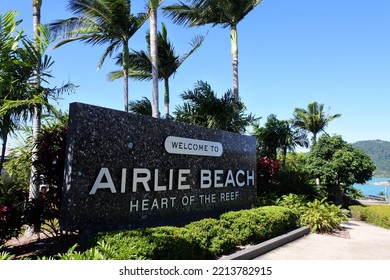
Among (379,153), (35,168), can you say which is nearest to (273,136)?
(35,168)

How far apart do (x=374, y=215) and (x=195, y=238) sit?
925 cm

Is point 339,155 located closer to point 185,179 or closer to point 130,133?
point 185,179

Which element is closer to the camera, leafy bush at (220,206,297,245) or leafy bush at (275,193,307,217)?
leafy bush at (220,206,297,245)

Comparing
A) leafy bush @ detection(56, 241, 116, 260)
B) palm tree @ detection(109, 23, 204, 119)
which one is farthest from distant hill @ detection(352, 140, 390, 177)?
leafy bush @ detection(56, 241, 116, 260)

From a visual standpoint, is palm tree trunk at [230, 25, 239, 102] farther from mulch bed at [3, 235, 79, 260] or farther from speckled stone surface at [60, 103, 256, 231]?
mulch bed at [3, 235, 79, 260]

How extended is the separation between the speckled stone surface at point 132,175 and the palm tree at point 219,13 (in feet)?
19.1

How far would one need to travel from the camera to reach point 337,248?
7.00 m

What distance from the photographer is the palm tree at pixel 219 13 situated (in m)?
13.0

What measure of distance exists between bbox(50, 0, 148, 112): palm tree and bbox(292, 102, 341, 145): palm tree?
81.3ft

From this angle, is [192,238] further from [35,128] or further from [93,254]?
[35,128]

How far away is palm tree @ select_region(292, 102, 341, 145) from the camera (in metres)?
33.5

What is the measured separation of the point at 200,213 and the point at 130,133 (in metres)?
2.76

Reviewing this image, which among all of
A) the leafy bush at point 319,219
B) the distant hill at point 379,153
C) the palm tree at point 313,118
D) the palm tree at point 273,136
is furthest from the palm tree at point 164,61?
the distant hill at point 379,153
